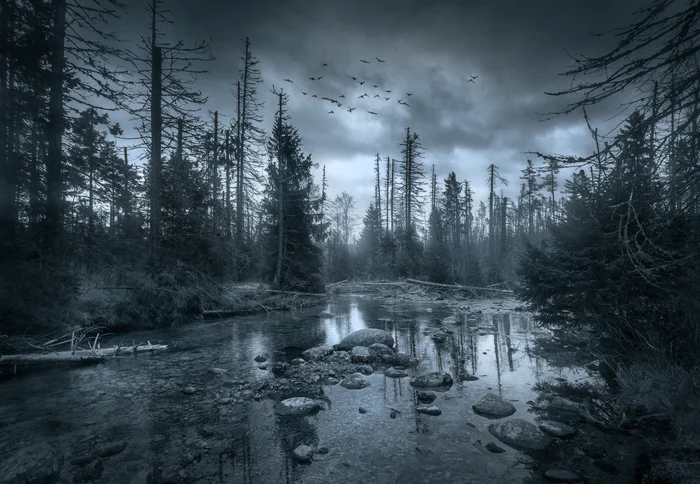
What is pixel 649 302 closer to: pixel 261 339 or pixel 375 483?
pixel 375 483

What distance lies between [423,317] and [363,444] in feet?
33.1

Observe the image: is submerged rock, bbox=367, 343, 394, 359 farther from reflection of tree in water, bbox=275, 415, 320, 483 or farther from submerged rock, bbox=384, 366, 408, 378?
reflection of tree in water, bbox=275, 415, 320, 483

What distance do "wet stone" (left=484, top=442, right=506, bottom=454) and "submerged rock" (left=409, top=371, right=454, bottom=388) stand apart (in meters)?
1.94

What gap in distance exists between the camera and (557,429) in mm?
3996

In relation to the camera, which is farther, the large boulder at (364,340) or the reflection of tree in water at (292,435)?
the large boulder at (364,340)

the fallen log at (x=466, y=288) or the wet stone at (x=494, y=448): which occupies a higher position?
the fallen log at (x=466, y=288)

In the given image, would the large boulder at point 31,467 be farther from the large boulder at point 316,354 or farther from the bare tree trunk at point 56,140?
the bare tree trunk at point 56,140

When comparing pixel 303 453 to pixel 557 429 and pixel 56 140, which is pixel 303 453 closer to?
pixel 557 429

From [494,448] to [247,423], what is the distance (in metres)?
3.32

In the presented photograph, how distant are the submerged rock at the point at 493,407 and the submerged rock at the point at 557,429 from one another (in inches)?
19.9

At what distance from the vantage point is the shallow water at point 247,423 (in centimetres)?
335

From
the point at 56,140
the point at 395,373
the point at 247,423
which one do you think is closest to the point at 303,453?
the point at 247,423

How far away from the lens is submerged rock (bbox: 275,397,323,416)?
15.6ft

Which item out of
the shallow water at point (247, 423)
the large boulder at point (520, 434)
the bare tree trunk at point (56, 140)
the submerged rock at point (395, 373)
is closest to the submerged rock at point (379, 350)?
the shallow water at point (247, 423)
